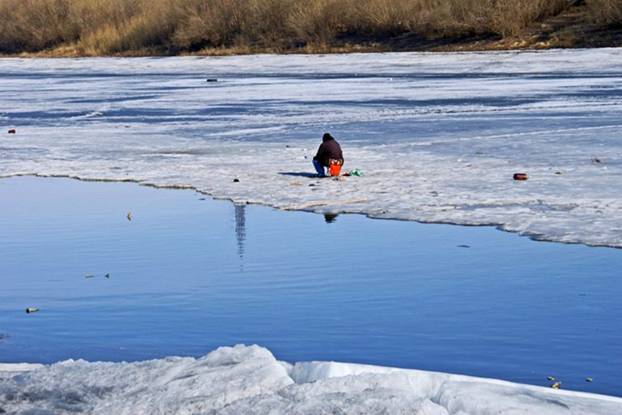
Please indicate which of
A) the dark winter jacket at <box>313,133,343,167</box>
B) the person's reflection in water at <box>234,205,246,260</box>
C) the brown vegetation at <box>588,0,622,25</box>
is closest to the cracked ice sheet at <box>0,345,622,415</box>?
the person's reflection in water at <box>234,205,246,260</box>

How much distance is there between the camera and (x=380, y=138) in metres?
17.4

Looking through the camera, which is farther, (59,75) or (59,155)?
(59,75)

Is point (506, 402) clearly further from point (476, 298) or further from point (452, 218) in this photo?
point (452, 218)

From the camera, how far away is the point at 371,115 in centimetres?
2111

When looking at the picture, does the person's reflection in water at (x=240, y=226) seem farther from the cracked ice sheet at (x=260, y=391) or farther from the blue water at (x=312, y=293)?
the cracked ice sheet at (x=260, y=391)

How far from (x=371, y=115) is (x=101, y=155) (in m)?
5.77

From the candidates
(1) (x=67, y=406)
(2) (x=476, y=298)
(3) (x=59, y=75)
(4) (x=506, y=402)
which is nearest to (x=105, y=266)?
(2) (x=476, y=298)

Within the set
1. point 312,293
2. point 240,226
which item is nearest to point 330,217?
point 240,226

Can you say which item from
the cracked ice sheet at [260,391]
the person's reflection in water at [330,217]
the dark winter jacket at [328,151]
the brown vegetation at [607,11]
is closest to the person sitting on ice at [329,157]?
the dark winter jacket at [328,151]

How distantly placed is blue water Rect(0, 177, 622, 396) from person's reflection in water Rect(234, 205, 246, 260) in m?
0.03

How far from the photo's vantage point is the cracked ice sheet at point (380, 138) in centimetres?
1180

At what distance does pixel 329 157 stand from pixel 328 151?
0.23 ft

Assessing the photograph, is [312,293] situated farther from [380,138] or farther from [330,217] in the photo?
[380,138]

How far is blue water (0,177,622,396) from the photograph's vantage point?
23.2 ft
